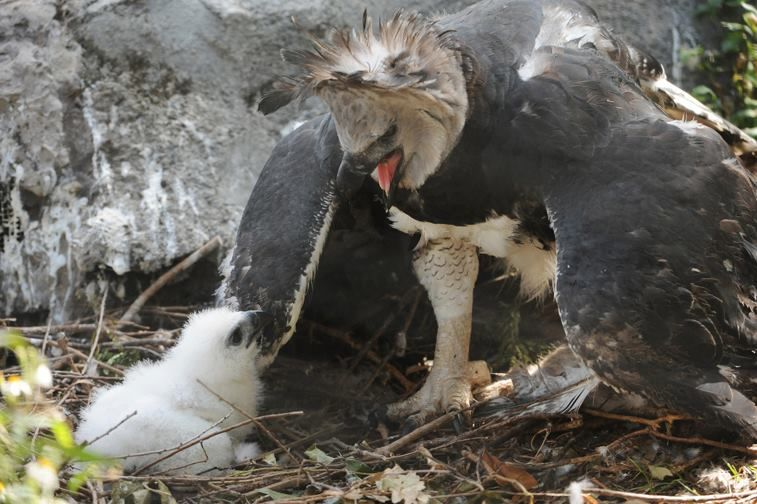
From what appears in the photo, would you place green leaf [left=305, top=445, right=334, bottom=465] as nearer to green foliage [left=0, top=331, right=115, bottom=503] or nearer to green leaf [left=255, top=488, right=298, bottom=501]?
green leaf [left=255, top=488, right=298, bottom=501]

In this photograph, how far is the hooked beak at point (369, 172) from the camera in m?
3.23

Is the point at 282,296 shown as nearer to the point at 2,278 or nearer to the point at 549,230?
the point at 549,230

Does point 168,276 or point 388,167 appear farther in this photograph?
point 168,276

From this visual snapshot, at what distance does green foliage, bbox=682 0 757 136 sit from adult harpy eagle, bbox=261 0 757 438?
2.03 meters

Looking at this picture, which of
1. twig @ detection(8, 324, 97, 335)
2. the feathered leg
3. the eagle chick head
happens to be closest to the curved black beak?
the eagle chick head

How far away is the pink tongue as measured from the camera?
10.8ft

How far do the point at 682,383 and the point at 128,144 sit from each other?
2996 mm

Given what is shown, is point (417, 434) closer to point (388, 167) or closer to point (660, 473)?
point (660, 473)

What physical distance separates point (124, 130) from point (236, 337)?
166 centimetres

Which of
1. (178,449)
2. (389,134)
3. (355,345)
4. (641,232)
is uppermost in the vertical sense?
(389,134)

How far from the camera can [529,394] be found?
12.9 ft

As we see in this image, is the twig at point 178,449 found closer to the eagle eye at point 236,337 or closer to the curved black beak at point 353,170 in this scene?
the eagle eye at point 236,337

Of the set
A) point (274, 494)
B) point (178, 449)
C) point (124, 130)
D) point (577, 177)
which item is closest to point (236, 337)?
point (178, 449)

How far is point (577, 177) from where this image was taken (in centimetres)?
318
